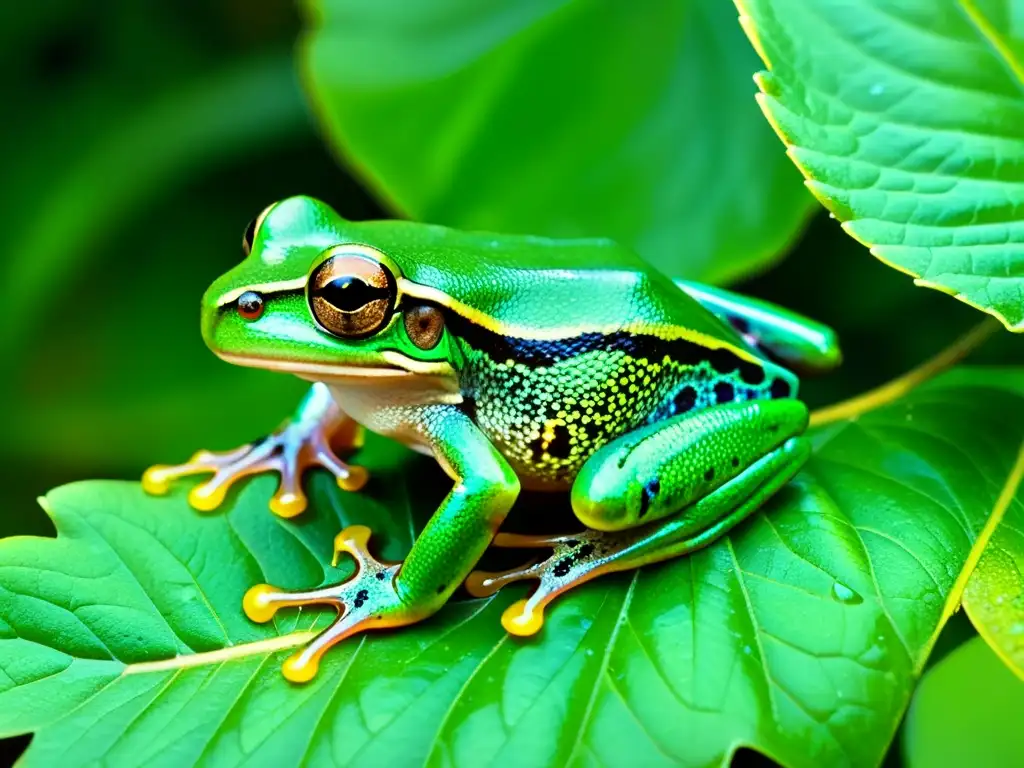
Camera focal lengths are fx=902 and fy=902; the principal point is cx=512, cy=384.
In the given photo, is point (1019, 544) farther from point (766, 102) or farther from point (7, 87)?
point (7, 87)

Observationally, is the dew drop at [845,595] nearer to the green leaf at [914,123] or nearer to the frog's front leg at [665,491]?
the frog's front leg at [665,491]

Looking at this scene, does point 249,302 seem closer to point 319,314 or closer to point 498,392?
point 319,314

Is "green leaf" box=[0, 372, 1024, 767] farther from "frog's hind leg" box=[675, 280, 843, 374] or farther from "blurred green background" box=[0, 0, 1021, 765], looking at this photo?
"blurred green background" box=[0, 0, 1021, 765]

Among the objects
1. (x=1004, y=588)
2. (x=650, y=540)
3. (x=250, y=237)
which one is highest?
(x=250, y=237)

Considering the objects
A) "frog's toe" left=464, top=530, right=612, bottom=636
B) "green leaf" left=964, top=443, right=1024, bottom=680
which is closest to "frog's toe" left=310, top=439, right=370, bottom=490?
"frog's toe" left=464, top=530, right=612, bottom=636

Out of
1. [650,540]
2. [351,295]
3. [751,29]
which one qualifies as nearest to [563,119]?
[751,29]

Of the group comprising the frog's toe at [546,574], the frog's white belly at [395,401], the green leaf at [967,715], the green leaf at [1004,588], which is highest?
the frog's white belly at [395,401]

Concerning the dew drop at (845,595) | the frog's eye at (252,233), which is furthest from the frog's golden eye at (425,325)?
the dew drop at (845,595)

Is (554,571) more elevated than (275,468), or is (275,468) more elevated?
(275,468)
